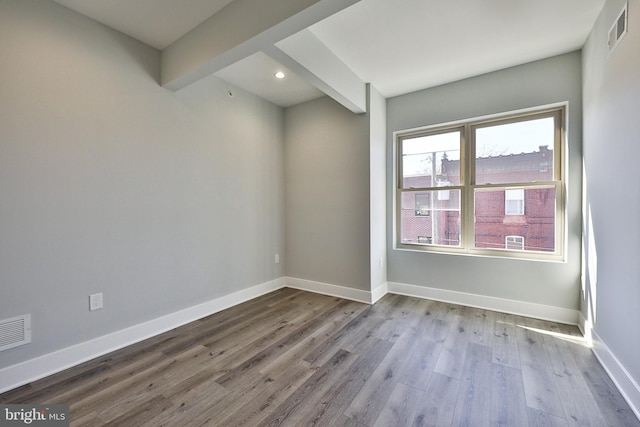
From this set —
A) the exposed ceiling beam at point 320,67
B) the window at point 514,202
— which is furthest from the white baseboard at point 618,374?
the exposed ceiling beam at point 320,67

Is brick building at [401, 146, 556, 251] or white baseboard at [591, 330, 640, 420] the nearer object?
white baseboard at [591, 330, 640, 420]

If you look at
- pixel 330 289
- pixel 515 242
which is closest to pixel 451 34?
pixel 515 242

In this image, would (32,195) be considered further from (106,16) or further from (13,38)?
(106,16)

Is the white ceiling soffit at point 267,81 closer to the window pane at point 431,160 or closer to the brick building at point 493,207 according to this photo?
the window pane at point 431,160

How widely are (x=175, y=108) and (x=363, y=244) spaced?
2.51 metres

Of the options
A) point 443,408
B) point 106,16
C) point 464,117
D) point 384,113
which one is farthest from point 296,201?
point 443,408

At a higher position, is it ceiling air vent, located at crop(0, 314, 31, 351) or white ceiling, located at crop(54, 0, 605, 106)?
white ceiling, located at crop(54, 0, 605, 106)

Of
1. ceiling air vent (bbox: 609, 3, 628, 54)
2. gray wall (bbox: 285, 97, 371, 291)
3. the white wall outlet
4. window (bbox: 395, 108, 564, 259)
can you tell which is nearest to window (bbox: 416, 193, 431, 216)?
window (bbox: 395, 108, 564, 259)

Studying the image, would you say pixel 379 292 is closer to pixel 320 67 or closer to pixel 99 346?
pixel 320 67

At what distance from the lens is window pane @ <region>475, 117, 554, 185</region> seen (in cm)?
276

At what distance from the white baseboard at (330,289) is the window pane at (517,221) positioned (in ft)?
4.79

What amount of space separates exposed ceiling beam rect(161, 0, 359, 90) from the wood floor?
233 cm
